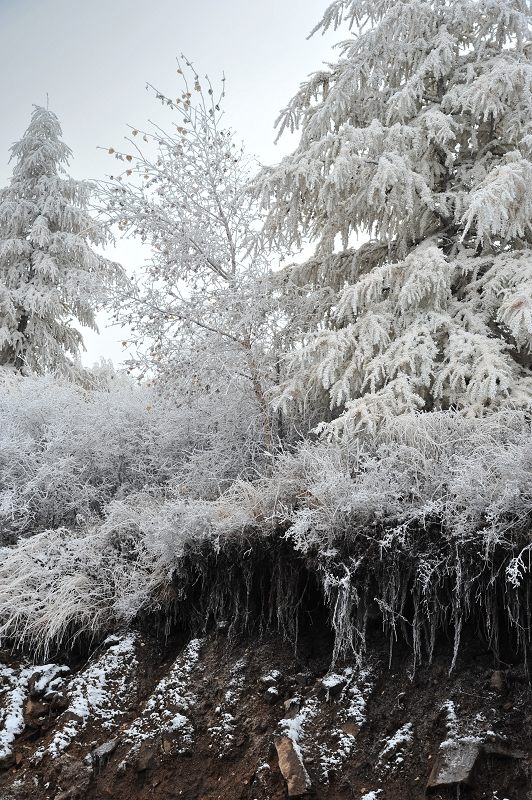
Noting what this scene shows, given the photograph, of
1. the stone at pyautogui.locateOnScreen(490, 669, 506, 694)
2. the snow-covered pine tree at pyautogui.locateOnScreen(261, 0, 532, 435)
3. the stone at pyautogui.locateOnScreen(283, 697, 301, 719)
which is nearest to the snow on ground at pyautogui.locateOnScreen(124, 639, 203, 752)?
the stone at pyautogui.locateOnScreen(283, 697, 301, 719)

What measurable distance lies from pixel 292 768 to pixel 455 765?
929 millimetres

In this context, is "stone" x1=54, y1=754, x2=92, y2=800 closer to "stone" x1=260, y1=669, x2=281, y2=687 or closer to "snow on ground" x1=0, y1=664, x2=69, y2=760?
"snow on ground" x1=0, y1=664, x2=69, y2=760

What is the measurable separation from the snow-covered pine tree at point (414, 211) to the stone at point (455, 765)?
239 cm

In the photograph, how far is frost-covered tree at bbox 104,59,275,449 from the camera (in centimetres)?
655

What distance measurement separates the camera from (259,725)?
4176mm

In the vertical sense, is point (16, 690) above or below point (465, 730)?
above

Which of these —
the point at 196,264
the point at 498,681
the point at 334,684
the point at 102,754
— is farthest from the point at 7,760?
the point at 196,264

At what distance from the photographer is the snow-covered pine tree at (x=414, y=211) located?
5438 millimetres

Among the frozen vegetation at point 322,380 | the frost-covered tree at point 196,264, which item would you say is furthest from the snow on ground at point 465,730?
the frost-covered tree at point 196,264

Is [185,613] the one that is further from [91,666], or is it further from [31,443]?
[31,443]

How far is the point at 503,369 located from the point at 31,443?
474 centimetres

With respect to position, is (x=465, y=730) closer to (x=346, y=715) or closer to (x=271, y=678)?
(x=346, y=715)

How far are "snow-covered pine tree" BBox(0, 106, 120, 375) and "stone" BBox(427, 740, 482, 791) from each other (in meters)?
10.3

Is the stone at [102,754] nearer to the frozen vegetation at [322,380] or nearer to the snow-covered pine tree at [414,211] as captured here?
the frozen vegetation at [322,380]
